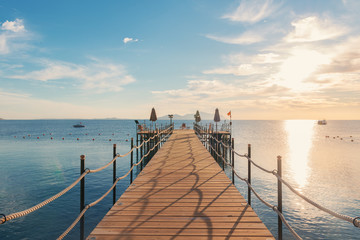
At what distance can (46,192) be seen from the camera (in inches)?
658

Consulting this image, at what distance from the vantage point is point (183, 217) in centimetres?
433

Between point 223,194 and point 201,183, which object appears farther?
point 201,183

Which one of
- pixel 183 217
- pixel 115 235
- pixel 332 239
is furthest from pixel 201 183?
pixel 332 239

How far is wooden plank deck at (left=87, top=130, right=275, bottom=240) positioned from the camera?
12.2 ft

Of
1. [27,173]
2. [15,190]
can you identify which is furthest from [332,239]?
[27,173]

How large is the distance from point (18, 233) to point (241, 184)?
16.1m

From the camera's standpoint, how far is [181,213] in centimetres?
451

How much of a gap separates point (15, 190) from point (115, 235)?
18.6 metres

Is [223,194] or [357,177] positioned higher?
[223,194]

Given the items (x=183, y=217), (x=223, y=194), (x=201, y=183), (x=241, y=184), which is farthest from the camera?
(x=241, y=184)

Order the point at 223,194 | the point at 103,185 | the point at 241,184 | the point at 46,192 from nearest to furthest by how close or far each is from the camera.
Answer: the point at 223,194
the point at 46,192
the point at 103,185
the point at 241,184

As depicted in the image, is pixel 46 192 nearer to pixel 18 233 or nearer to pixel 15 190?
pixel 15 190

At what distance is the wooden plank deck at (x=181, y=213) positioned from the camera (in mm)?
3723

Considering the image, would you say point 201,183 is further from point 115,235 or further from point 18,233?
point 18,233
